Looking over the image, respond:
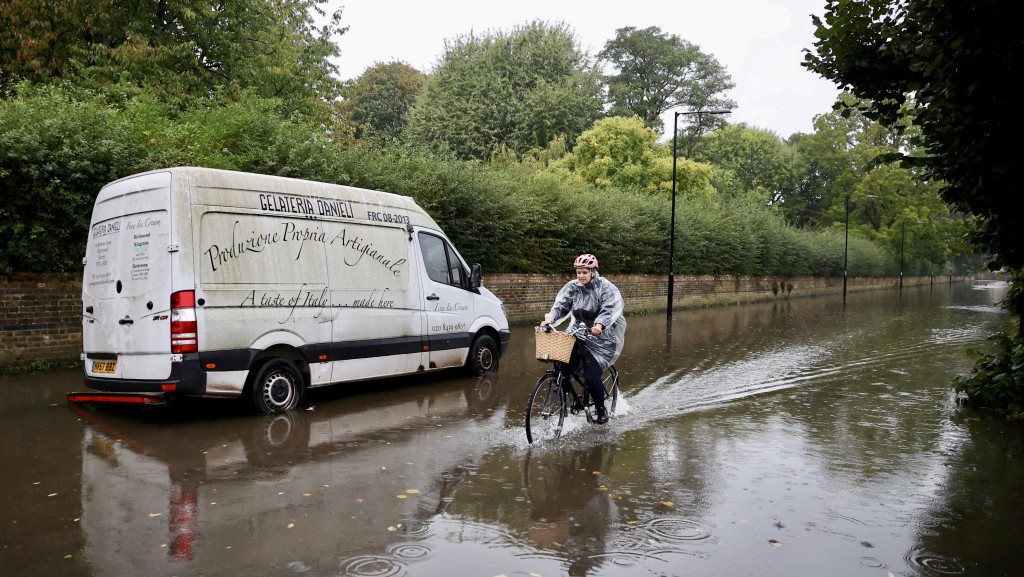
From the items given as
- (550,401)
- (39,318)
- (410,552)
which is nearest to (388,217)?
(550,401)

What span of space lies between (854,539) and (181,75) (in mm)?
19881

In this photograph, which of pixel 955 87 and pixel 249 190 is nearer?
pixel 955 87

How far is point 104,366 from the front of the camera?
846cm

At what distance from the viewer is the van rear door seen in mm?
7992

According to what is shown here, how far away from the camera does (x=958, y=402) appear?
392 inches

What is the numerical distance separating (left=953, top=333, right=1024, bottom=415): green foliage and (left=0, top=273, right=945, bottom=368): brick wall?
13.3 meters

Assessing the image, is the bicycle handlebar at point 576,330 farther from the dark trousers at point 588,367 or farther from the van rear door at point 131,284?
the van rear door at point 131,284

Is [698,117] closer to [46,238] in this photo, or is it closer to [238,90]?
[238,90]

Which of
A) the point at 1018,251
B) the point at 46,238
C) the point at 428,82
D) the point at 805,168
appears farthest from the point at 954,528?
the point at 805,168

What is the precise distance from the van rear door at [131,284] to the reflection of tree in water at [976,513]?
23.2ft

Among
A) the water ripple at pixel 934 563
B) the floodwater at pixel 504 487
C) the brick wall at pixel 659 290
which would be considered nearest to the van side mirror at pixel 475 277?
the floodwater at pixel 504 487

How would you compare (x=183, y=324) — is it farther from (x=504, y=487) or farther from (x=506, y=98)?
(x=506, y=98)

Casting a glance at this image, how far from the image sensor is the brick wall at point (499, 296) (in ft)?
38.3

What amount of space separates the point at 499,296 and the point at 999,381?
14275mm
